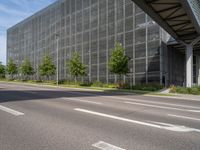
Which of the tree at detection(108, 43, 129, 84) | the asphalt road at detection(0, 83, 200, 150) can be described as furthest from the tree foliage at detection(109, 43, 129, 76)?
the asphalt road at detection(0, 83, 200, 150)

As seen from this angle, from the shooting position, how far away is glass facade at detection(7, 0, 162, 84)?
40062 millimetres

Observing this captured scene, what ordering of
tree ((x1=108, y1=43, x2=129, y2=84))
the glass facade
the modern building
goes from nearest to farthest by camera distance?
tree ((x1=108, y1=43, x2=129, y2=84)) → the modern building → the glass facade

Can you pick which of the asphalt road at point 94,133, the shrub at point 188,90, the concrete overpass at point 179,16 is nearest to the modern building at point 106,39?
the concrete overpass at point 179,16

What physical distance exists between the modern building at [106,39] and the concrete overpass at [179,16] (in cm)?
733

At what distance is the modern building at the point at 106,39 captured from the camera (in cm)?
3963

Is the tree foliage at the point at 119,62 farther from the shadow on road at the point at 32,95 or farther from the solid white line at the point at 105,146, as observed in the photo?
the solid white line at the point at 105,146

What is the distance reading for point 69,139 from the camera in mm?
6020

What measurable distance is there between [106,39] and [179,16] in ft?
84.5

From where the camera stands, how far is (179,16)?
2395 centimetres

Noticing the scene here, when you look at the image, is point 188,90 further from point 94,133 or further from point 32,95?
point 94,133

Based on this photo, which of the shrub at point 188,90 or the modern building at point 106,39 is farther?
the modern building at point 106,39

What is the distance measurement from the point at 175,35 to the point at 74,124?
26.3 meters

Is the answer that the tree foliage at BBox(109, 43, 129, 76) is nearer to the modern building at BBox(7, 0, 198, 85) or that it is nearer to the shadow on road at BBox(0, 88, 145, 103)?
the modern building at BBox(7, 0, 198, 85)

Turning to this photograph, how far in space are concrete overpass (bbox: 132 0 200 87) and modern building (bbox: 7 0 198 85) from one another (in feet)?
24.0
